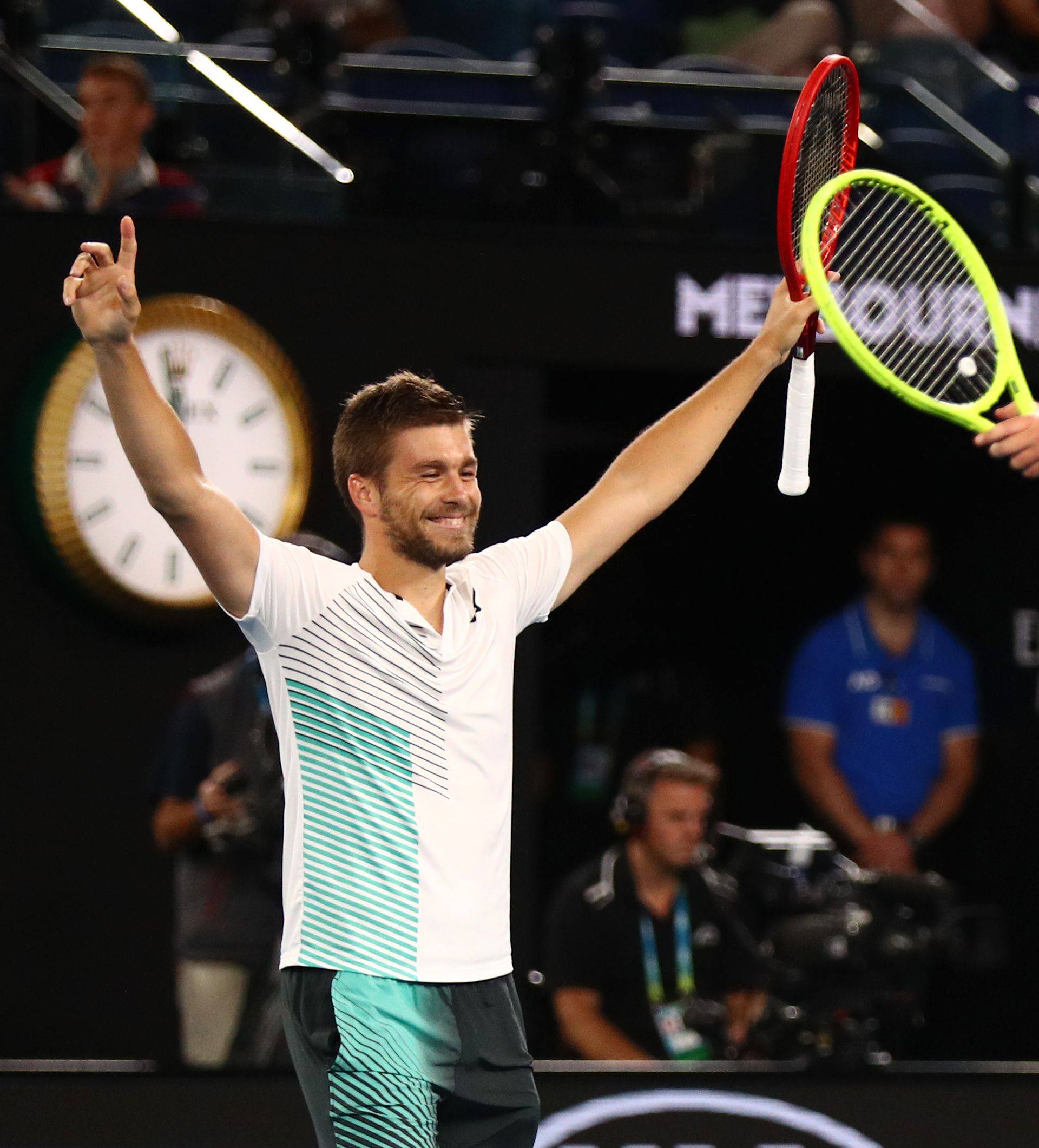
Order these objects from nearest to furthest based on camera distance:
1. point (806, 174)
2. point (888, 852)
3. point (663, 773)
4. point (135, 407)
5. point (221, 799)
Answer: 1. point (135, 407)
2. point (806, 174)
3. point (221, 799)
4. point (663, 773)
5. point (888, 852)

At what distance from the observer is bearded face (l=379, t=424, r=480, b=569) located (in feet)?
9.73

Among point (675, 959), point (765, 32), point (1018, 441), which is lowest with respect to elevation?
point (675, 959)

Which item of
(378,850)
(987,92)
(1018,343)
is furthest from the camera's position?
(987,92)

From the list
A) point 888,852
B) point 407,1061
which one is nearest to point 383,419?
point 407,1061

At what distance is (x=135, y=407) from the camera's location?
2.70 meters

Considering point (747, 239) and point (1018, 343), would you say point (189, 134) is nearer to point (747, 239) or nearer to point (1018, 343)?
point (747, 239)

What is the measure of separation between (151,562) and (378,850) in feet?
8.86

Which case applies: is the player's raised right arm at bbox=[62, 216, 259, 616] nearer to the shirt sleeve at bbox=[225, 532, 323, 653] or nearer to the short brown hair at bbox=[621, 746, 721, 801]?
the shirt sleeve at bbox=[225, 532, 323, 653]

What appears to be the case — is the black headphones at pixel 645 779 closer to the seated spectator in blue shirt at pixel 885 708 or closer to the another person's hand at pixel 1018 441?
the seated spectator in blue shirt at pixel 885 708

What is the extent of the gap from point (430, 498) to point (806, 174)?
3.53ft

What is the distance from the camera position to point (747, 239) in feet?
18.3

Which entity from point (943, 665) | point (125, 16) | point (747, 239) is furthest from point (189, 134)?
point (943, 665)

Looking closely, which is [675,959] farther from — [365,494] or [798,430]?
[365,494]

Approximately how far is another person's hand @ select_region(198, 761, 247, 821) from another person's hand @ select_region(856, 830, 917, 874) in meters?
1.94
